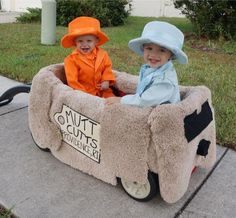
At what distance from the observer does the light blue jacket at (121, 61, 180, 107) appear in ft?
8.15

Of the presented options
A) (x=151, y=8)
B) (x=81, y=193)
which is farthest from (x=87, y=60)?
(x=151, y=8)

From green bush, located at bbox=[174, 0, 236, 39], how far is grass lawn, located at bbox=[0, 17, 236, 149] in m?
0.21

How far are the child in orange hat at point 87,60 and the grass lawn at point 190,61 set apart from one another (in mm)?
1201

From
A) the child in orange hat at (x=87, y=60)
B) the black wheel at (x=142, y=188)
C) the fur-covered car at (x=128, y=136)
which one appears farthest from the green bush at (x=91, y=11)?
the black wheel at (x=142, y=188)

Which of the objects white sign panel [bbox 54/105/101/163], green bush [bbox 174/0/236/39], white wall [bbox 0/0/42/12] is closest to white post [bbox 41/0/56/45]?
green bush [bbox 174/0/236/39]

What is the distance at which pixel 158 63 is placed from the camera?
259 centimetres

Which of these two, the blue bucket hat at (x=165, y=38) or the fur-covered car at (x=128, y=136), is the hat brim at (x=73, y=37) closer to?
the fur-covered car at (x=128, y=136)

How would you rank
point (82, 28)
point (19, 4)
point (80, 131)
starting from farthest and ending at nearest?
point (19, 4)
point (82, 28)
point (80, 131)

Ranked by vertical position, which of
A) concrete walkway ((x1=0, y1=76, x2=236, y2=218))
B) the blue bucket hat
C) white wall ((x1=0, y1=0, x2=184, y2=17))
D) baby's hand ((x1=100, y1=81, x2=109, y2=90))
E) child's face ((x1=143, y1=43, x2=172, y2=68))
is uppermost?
the blue bucket hat

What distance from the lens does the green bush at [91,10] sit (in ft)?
32.1

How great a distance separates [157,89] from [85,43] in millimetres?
1020

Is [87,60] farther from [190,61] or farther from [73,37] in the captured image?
[190,61]

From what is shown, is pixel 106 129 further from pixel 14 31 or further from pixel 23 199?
pixel 14 31

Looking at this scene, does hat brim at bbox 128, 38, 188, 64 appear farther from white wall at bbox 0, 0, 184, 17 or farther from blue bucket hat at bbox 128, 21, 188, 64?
white wall at bbox 0, 0, 184, 17
